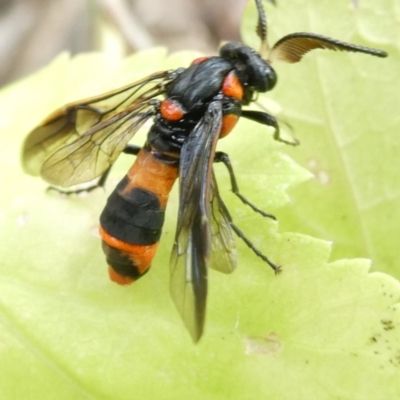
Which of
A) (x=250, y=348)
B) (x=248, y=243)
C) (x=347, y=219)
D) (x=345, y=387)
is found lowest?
(x=347, y=219)

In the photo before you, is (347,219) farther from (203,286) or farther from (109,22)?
(109,22)

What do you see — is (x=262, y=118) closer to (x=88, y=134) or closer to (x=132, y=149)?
(x=132, y=149)

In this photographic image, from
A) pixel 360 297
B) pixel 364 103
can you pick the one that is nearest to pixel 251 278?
pixel 360 297

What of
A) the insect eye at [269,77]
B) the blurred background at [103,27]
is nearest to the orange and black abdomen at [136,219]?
the insect eye at [269,77]

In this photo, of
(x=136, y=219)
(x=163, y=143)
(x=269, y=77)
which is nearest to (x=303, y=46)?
(x=269, y=77)

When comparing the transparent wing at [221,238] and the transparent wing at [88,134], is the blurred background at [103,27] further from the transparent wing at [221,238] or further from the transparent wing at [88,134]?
the transparent wing at [221,238]

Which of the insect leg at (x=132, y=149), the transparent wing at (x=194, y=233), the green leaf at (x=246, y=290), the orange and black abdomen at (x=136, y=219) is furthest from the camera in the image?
the insect leg at (x=132, y=149)
